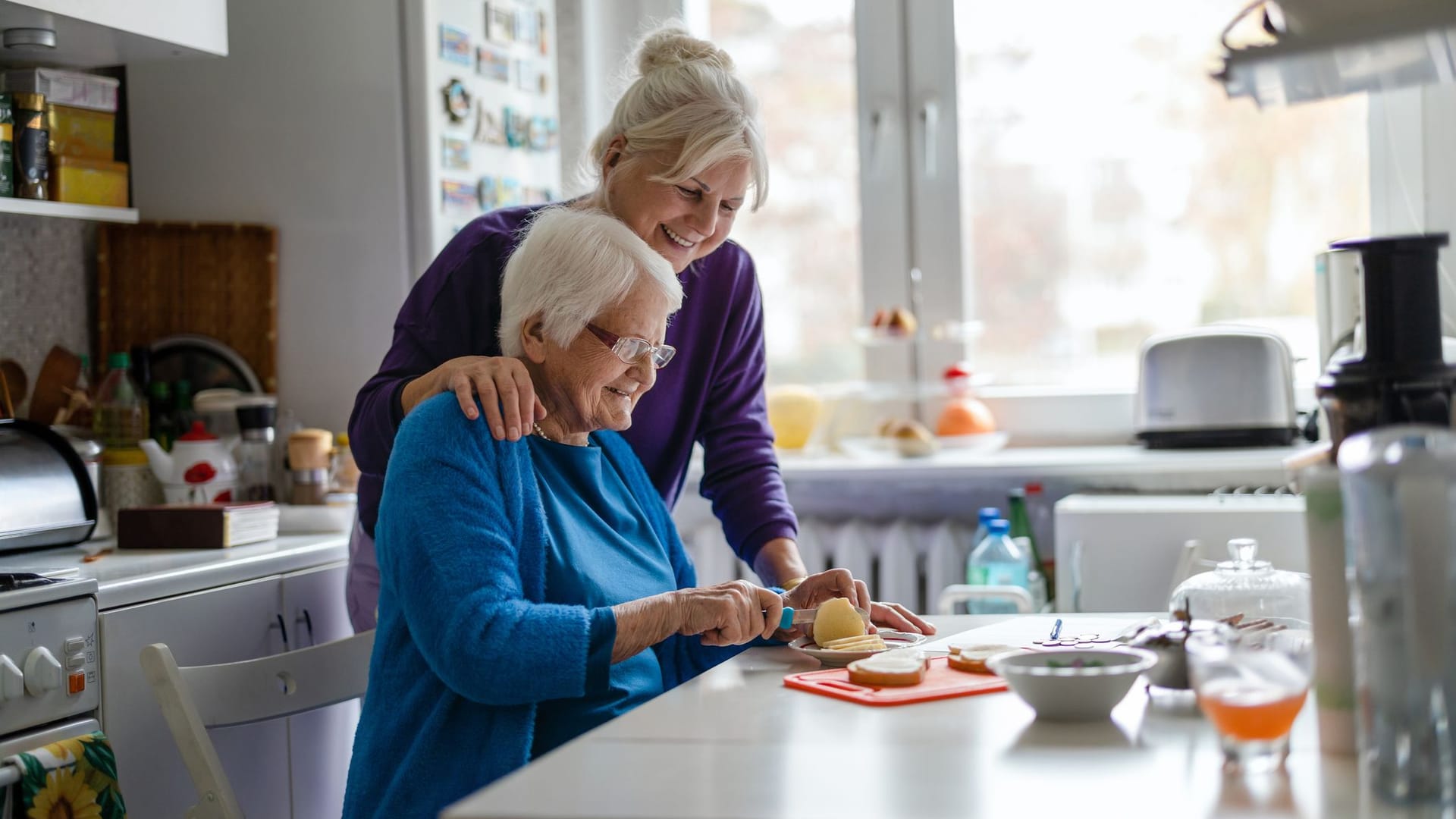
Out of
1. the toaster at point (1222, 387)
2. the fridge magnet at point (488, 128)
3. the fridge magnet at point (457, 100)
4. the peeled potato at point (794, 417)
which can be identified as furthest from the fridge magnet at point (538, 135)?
the toaster at point (1222, 387)

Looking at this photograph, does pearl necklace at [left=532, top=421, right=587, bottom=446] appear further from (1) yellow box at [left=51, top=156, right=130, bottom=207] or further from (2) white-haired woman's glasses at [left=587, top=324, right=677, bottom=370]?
(1) yellow box at [left=51, top=156, right=130, bottom=207]

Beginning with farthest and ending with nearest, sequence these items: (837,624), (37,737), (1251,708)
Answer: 1. (37,737)
2. (837,624)
3. (1251,708)

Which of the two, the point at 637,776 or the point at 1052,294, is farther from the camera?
the point at 1052,294

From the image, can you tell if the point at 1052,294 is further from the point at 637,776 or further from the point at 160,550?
the point at 637,776

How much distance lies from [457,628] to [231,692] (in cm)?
47

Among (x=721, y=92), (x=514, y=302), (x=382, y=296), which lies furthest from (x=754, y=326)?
(x=382, y=296)

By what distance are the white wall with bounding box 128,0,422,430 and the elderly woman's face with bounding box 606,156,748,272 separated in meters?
0.95

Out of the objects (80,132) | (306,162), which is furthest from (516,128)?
(80,132)

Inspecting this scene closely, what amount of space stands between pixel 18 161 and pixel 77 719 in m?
1.01

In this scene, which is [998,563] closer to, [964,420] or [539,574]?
[964,420]

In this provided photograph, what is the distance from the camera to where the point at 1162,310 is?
2992 mm

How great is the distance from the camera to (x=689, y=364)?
6.92 ft

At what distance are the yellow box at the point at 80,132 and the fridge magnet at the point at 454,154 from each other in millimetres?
605

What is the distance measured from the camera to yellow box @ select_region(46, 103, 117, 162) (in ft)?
7.86
